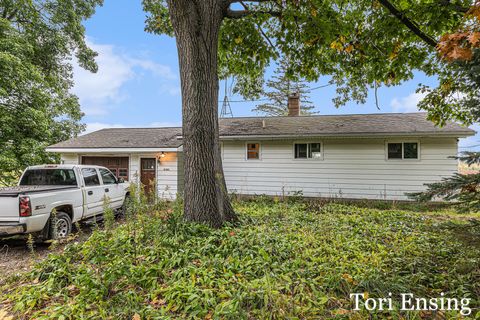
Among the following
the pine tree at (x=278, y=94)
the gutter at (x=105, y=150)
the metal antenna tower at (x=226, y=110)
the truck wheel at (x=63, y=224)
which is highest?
the pine tree at (x=278, y=94)

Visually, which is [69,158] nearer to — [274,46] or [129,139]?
[129,139]

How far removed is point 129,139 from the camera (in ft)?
39.6

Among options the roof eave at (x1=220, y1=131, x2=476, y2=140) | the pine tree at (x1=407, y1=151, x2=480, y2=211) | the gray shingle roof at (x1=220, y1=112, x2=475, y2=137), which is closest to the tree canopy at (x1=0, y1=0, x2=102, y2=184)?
the gray shingle roof at (x1=220, y1=112, x2=475, y2=137)

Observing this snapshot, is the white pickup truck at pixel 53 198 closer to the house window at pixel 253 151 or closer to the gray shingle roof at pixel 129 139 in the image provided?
the gray shingle roof at pixel 129 139

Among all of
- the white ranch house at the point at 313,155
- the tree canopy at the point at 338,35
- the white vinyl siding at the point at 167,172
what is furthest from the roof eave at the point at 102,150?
the tree canopy at the point at 338,35

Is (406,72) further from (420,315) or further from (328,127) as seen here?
(420,315)

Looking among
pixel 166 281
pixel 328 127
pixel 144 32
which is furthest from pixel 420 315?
pixel 144 32

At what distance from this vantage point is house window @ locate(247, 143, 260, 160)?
11133 mm

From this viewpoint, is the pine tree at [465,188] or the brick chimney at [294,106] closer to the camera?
the pine tree at [465,188]

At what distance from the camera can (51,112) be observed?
12.5m

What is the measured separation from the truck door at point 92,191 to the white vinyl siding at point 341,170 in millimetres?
5651

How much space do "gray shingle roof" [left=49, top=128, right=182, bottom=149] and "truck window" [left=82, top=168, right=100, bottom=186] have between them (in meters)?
3.77

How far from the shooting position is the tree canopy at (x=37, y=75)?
10.1m

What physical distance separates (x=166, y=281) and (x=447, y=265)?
13.1 ft
